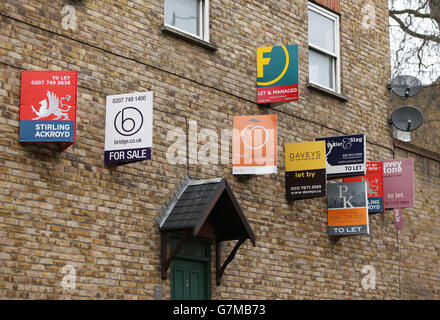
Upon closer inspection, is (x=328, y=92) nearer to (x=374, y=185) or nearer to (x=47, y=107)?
(x=374, y=185)

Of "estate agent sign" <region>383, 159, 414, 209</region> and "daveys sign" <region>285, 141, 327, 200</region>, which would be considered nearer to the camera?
"daveys sign" <region>285, 141, 327, 200</region>

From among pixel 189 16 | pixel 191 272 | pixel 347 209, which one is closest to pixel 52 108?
pixel 191 272

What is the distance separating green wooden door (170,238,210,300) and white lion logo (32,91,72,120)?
9.19 feet

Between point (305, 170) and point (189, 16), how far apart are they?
10.3ft

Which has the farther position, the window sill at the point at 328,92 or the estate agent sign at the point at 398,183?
the estate agent sign at the point at 398,183

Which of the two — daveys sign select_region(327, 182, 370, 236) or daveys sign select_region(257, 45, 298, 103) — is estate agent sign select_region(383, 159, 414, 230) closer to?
daveys sign select_region(327, 182, 370, 236)

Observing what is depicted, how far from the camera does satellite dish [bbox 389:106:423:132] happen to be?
1706cm

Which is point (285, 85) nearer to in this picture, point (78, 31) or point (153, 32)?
point (153, 32)

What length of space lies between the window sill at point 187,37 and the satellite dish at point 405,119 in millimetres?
5033

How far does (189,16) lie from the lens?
535 inches

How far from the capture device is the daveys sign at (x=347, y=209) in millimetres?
14859

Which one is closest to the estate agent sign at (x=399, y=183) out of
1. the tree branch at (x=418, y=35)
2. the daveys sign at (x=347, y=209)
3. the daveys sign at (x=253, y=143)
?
the daveys sign at (x=347, y=209)

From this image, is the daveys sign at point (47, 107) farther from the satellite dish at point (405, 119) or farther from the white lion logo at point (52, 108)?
the satellite dish at point (405, 119)

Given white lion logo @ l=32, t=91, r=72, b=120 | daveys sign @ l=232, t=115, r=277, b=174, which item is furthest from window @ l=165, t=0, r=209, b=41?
white lion logo @ l=32, t=91, r=72, b=120
